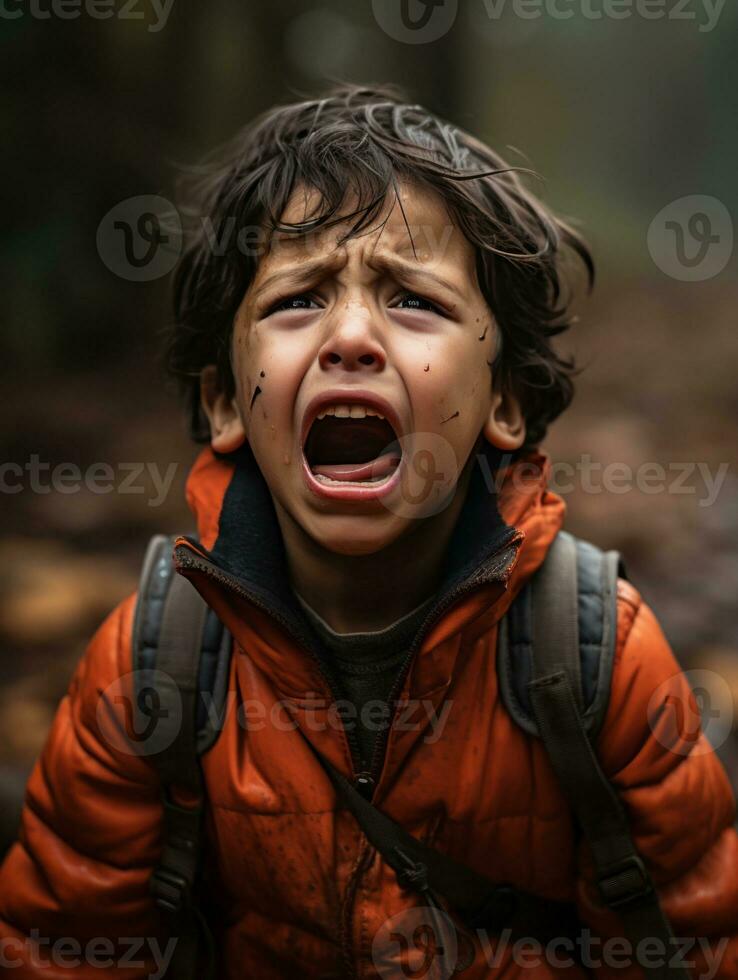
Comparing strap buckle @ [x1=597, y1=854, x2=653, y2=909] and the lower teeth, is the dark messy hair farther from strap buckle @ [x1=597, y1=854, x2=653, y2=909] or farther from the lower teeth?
strap buckle @ [x1=597, y1=854, x2=653, y2=909]

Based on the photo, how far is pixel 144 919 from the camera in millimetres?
2246

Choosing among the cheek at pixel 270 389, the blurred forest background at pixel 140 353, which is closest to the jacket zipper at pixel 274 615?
the cheek at pixel 270 389

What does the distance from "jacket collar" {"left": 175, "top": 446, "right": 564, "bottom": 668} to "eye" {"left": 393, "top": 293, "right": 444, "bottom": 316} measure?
41 cm

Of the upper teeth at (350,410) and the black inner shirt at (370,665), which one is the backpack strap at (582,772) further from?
the upper teeth at (350,410)

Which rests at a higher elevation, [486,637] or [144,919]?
[486,637]

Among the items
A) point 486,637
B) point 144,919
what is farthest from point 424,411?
point 144,919

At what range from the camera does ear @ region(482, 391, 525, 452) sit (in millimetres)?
2178

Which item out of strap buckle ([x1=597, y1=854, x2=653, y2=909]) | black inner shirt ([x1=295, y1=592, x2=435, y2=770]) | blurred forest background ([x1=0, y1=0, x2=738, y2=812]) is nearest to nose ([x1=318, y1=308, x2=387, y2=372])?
black inner shirt ([x1=295, y1=592, x2=435, y2=770])

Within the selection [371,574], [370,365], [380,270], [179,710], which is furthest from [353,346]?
[179,710]

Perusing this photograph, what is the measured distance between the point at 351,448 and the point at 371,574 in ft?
0.90

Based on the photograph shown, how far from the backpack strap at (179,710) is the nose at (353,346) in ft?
2.24

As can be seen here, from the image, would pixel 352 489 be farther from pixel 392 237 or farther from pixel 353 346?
pixel 392 237

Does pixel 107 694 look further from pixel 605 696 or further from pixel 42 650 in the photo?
pixel 42 650

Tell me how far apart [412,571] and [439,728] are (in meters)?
0.34
